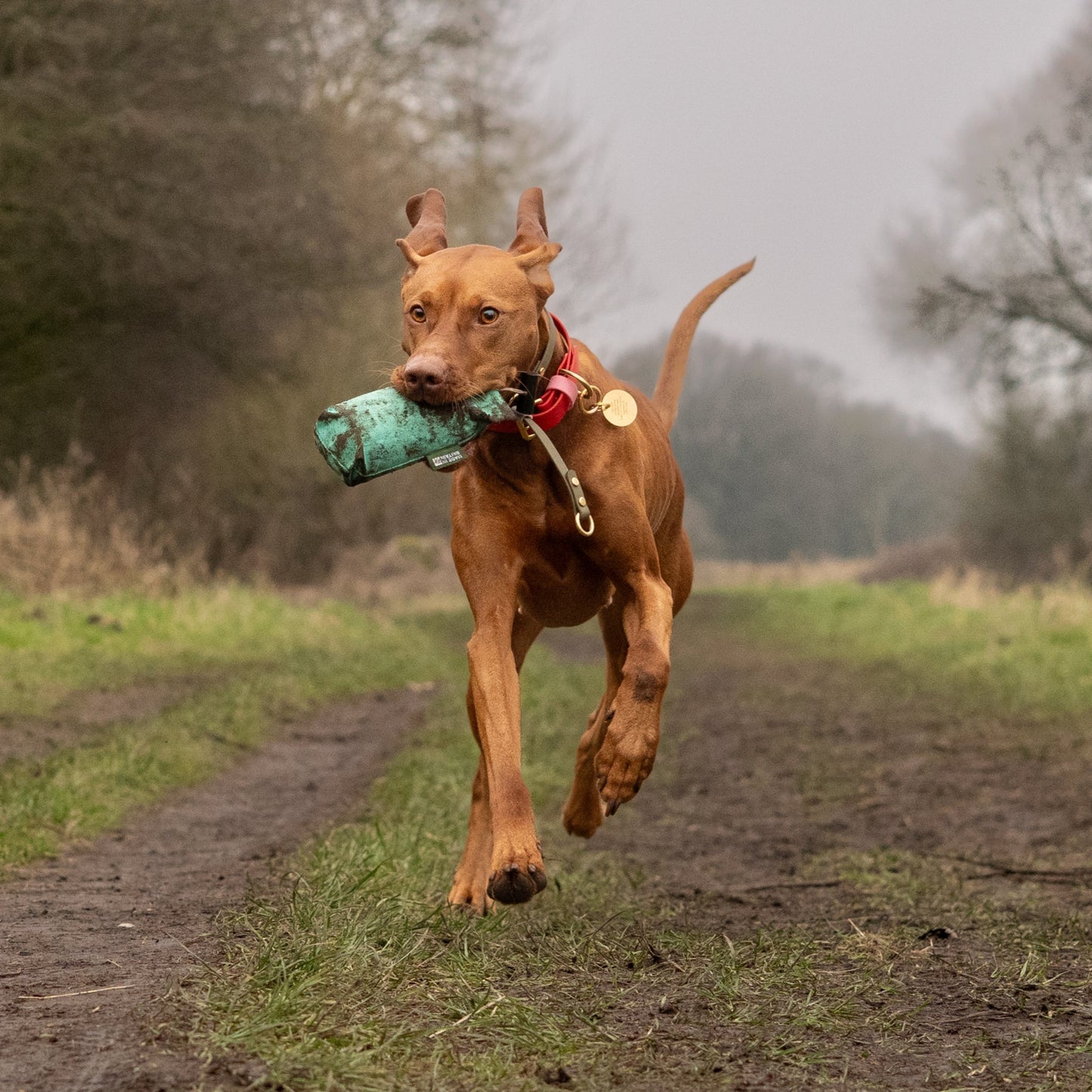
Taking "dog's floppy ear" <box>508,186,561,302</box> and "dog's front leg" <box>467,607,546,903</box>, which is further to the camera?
"dog's floppy ear" <box>508,186,561,302</box>

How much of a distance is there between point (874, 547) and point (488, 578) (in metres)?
43.0

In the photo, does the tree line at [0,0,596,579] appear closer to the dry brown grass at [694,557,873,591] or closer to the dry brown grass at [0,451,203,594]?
the dry brown grass at [0,451,203,594]

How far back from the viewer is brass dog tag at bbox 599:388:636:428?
383 centimetres

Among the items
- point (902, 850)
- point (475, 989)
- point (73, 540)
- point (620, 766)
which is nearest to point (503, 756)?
point (620, 766)

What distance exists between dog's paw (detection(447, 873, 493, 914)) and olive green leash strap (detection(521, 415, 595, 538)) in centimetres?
114

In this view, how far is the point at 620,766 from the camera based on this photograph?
3492 millimetres

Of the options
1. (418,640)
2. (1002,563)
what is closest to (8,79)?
(418,640)

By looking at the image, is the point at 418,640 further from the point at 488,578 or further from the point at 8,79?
the point at 488,578

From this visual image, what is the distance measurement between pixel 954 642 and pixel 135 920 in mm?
11002

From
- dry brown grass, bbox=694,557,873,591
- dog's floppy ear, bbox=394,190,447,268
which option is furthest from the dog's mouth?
dry brown grass, bbox=694,557,873,591

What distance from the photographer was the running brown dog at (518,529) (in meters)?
3.44

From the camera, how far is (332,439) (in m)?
3.62

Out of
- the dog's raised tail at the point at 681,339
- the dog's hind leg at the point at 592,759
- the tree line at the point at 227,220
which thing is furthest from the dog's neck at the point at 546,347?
the tree line at the point at 227,220

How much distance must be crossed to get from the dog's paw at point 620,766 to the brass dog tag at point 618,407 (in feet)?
2.93
